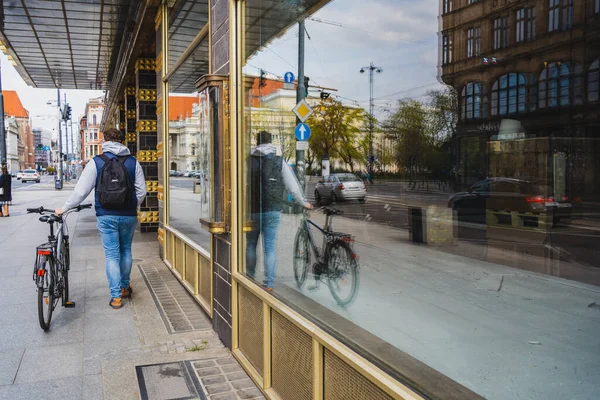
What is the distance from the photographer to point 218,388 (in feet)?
12.3

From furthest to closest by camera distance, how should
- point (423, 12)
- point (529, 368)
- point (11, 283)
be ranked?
point (11, 283) → point (423, 12) → point (529, 368)

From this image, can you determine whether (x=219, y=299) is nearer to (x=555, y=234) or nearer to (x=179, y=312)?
(x=179, y=312)

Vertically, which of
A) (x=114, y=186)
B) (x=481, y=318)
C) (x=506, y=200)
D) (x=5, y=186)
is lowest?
(x=481, y=318)

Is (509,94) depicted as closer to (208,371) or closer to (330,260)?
(330,260)

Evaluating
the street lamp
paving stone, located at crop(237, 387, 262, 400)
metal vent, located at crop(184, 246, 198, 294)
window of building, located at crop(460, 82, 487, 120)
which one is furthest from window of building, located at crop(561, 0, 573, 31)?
metal vent, located at crop(184, 246, 198, 294)

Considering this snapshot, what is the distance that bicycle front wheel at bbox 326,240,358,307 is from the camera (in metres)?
5.31

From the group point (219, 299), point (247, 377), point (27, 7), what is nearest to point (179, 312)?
point (219, 299)

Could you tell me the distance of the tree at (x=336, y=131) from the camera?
492 cm

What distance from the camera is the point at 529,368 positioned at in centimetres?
431

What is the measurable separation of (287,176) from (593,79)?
280cm

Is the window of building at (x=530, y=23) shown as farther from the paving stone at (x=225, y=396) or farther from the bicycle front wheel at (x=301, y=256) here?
the paving stone at (x=225, y=396)

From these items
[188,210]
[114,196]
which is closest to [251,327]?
[114,196]

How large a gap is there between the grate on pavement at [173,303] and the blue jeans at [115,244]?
1.79 ft

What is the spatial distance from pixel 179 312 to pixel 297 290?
223cm
